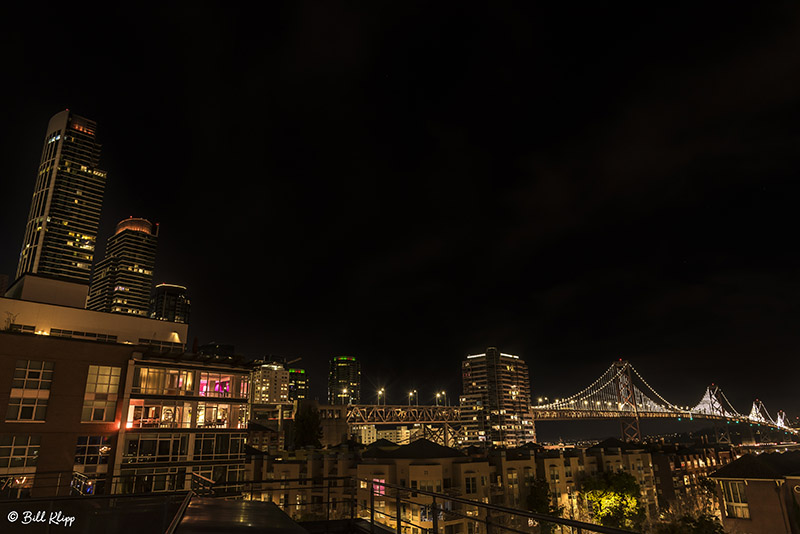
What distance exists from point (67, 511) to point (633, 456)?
83.0 meters

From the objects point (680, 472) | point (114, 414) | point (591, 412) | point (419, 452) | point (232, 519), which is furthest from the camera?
point (591, 412)

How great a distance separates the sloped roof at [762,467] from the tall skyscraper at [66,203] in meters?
182

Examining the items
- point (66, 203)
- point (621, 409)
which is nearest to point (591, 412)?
point (621, 409)

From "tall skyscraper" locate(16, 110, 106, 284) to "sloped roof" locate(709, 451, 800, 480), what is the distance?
18210 cm

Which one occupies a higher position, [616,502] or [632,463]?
[632,463]

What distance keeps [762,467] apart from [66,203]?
8099 inches

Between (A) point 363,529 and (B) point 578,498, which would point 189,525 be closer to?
(A) point 363,529

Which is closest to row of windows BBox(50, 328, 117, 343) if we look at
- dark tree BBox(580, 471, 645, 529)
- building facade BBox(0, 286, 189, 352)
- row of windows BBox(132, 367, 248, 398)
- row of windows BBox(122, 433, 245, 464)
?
building facade BBox(0, 286, 189, 352)

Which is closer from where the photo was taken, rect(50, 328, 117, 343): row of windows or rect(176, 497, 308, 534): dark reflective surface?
rect(176, 497, 308, 534): dark reflective surface

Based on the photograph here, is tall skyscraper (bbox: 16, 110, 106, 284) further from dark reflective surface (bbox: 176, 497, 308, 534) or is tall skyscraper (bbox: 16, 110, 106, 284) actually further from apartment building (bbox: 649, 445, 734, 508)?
dark reflective surface (bbox: 176, 497, 308, 534)

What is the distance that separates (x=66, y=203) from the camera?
171000mm

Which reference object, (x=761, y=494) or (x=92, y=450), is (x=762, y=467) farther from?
(x=92, y=450)

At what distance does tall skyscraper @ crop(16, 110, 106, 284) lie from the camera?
162 m

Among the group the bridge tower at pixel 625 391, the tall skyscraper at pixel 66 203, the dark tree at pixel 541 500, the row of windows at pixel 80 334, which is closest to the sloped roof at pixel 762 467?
the dark tree at pixel 541 500
